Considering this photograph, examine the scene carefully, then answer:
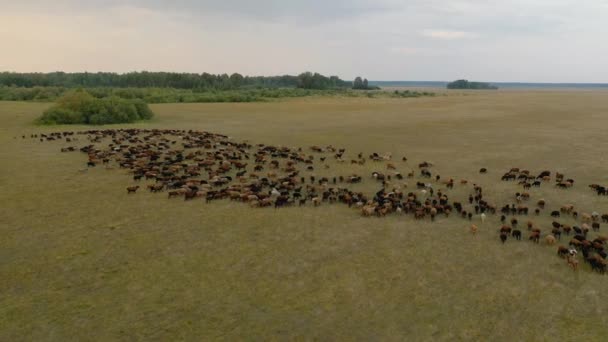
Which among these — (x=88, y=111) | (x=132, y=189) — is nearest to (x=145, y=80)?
(x=88, y=111)

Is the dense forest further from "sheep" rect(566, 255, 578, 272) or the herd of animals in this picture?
"sheep" rect(566, 255, 578, 272)

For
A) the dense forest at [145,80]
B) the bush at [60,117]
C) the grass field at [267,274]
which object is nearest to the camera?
the grass field at [267,274]

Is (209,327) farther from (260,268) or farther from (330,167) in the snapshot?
(330,167)

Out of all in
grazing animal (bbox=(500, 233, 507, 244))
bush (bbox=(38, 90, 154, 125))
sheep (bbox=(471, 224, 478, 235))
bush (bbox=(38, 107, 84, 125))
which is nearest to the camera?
grazing animal (bbox=(500, 233, 507, 244))

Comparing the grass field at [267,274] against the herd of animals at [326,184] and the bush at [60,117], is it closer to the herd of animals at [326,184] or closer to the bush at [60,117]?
the herd of animals at [326,184]

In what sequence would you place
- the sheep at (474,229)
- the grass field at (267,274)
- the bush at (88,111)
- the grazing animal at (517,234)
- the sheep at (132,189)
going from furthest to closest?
1. the bush at (88,111)
2. the sheep at (132,189)
3. the sheep at (474,229)
4. the grazing animal at (517,234)
5. the grass field at (267,274)

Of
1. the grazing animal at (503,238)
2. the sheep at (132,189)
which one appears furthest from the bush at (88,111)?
the grazing animal at (503,238)

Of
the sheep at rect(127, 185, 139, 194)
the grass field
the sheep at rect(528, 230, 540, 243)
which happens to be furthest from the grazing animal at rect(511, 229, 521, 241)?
the sheep at rect(127, 185, 139, 194)

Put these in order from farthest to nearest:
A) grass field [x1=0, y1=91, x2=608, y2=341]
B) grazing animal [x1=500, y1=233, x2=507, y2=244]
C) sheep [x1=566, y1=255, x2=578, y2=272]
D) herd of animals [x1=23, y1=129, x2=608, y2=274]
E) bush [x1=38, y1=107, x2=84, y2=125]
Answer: bush [x1=38, y1=107, x2=84, y2=125] → herd of animals [x1=23, y1=129, x2=608, y2=274] → grazing animal [x1=500, y1=233, x2=507, y2=244] → sheep [x1=566, y1=255, x2=578, y2=272] → grass field [x1=0, y1=91, x2=608, y2=341]
